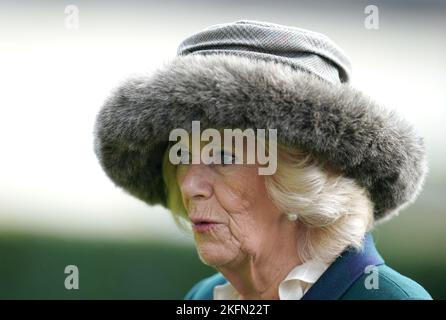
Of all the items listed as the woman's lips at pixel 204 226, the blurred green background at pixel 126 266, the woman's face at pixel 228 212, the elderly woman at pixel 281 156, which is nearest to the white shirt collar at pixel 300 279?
the elderly woman at pixel 281 156

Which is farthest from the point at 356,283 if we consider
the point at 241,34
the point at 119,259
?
the point at 119,259

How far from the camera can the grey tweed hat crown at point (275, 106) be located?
8.16ft

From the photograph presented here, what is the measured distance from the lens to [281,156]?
2672mm

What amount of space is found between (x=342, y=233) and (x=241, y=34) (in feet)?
2.81

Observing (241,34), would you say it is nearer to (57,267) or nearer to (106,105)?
(106,105)

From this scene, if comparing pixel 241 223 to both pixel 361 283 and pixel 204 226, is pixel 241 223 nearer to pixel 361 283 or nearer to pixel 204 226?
pixel 204 226

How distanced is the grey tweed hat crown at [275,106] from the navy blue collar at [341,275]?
0.76 feet

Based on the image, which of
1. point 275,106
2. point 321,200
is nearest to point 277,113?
point 275,106

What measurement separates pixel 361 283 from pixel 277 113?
72cm

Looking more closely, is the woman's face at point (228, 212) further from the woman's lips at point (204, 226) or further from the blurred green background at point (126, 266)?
the blurred green background at point (126, 266)

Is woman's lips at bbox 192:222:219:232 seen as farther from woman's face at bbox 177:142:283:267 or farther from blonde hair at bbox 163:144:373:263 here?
blonde hair at bbox 163:144:373:263

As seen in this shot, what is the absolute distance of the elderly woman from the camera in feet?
8.21
